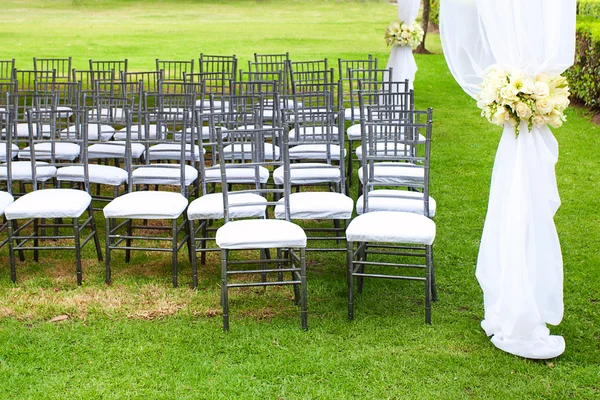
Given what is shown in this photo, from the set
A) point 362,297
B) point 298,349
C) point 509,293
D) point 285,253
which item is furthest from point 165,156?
point 509,293

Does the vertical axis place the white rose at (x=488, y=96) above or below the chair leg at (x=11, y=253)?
above

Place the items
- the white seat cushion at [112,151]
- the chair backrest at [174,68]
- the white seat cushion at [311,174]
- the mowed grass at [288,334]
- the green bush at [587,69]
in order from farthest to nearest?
the green bush at [587,69]
the chair backrest at [174,68]
the white seat cushion at [112,151]
the white seat cushion at [311,174]
the mowed grass at [288,334]

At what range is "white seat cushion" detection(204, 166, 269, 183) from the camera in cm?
588

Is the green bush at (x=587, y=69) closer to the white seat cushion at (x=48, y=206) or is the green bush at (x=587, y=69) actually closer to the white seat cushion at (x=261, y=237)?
the white seat cushion at (x=261, y=237)

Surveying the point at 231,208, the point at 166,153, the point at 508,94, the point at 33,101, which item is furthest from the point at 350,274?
the point at 33,101

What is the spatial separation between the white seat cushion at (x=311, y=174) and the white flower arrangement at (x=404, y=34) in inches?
175

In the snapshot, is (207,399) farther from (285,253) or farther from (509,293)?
(285,253)

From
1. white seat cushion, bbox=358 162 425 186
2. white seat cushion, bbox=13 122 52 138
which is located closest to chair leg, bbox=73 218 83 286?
white seat cushion, bbox=358 162 425 186

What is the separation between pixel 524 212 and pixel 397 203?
3.61 feet

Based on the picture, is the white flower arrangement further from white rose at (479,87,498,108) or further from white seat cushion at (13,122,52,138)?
white rose at (479,87,498,108)

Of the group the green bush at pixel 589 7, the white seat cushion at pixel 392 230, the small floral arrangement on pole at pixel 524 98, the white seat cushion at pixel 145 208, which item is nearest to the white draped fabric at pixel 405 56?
the white seat cushion at pixel 145 208

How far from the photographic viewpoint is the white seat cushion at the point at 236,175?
5.88 meters

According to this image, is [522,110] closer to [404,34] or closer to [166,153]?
[166,153]

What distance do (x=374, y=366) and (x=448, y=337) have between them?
0.58 meters
